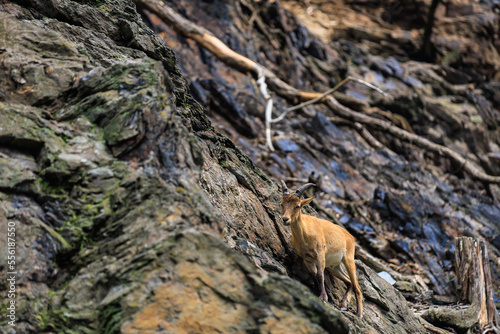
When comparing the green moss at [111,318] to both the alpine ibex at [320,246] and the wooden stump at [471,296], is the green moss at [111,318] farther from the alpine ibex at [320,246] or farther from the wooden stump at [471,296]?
the wooden stump at [471,296]

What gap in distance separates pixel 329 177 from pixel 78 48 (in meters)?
9.99

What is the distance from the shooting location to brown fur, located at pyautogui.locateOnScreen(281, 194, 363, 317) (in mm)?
6520

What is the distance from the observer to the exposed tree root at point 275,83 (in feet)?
53.1

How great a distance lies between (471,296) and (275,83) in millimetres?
11804

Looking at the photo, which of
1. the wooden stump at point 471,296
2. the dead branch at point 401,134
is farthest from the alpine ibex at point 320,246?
the dead branch at point 401,134

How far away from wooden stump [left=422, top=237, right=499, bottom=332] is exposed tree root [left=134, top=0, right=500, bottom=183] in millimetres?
8389

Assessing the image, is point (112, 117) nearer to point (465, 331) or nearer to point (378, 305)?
point (378, 305)

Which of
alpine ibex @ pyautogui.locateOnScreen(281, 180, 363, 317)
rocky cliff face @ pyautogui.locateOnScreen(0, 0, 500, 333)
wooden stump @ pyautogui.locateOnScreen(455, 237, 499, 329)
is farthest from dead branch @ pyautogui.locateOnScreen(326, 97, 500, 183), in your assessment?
alpine ibex @ pyautogui.locateOnScreen(281, 180, 363, 317)

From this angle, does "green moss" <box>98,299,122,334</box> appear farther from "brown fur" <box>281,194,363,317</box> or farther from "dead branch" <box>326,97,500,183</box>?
"dead branch" <box>326,97,500,183</box>

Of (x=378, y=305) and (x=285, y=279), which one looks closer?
(x=285, y=279)

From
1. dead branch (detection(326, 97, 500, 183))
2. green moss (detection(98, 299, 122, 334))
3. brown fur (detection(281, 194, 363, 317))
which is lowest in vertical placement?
dead branch (detection(326, 97, 500, 183))

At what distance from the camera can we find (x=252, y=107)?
15.8 meters

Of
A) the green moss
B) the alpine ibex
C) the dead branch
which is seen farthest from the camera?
the dead branch

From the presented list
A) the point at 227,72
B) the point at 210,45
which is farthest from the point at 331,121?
the point at 210,45
